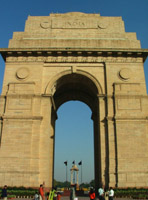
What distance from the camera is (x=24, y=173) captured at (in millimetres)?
21781

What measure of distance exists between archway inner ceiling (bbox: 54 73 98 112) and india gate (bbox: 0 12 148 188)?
264mm

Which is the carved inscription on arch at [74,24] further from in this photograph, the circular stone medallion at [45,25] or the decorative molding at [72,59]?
the decorative molding at [72,59]

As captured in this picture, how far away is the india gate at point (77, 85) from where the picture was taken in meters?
22.3

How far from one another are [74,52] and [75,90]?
24.1ft

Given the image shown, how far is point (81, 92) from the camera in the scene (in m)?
32.9

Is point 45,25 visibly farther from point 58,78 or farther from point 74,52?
point 58,78

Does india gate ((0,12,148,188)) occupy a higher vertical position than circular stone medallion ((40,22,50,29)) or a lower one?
lower

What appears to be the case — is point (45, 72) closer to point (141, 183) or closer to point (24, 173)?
point (24, 173)

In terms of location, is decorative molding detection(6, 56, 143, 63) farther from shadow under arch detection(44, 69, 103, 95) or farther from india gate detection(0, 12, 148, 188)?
shadow under arch detection(44, 69, 103, 95)

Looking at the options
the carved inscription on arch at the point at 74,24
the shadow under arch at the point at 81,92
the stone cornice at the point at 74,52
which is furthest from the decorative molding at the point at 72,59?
the carved inscription on arch at the point at 74,24

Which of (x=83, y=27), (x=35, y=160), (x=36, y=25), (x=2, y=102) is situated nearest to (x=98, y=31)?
(x=83, y=27)

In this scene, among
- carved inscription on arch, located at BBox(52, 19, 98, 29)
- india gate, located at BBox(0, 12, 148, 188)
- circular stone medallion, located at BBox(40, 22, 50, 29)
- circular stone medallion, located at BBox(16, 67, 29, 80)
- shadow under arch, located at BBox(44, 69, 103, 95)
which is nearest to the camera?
india gate, located at BBox(0, 12, 148, 188)

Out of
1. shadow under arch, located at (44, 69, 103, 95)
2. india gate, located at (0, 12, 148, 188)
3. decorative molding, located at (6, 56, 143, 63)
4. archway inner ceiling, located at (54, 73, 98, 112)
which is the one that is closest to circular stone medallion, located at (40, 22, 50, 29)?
india gate, located at (0, 12, 148, 188)

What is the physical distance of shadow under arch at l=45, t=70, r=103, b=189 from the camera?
84.6 feet
